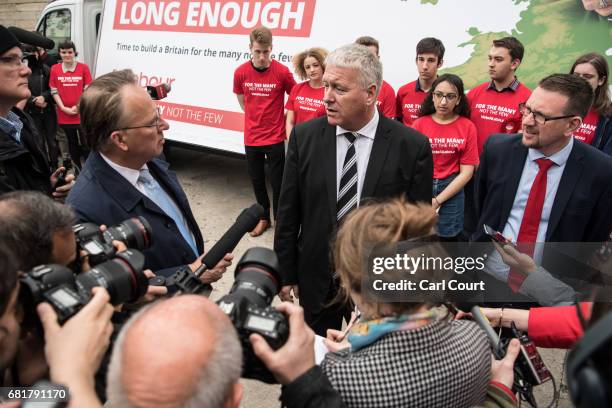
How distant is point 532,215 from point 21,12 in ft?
51.7

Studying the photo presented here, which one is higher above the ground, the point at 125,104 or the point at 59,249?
the point at 125,104

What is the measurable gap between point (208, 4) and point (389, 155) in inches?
177

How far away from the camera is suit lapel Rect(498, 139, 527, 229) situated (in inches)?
89.4

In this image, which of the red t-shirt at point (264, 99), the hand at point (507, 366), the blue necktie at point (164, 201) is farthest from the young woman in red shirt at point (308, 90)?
the hand at point (507, 366)

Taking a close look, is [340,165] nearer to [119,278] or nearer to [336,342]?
[336,342]

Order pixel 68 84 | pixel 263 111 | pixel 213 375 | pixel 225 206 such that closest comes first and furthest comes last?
1. pixel 213 375
2. pixel 263 111
3. pixel 225 206
4. pixel 68 84

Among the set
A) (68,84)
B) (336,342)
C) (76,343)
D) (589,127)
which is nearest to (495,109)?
(589,127)

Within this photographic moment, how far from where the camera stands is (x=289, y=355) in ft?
3.61

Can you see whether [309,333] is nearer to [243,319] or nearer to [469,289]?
[243,319]

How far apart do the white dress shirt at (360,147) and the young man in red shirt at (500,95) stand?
4.94ft

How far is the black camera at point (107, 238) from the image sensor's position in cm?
149

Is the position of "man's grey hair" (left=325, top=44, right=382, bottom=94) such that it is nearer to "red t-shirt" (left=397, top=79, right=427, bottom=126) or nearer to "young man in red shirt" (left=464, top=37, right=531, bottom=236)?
"young man in red shirt" (left=464, top=37, right=531, bottom=236)

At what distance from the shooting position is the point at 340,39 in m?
4.68

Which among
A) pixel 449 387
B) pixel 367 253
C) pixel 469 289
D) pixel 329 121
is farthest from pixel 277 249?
pixel 449 387
